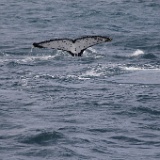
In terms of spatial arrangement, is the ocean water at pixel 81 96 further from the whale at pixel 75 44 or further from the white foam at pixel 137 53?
the whale at pixel 75 44

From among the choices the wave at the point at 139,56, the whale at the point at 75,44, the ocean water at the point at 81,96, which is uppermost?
the whale at the point at 75,44

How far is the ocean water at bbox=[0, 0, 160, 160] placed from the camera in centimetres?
2975

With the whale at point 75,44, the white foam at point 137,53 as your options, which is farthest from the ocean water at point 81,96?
the whale at point 75,44

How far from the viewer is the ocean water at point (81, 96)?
29750 mm

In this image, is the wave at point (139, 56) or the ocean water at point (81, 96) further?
the wave at point (139, 56)

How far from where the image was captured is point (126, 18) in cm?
7000

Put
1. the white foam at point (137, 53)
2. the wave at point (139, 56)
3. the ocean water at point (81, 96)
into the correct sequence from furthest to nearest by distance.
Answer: the white foam at point (137, 53), the wave at point (139, 56), the ocean water at point (81, 96)

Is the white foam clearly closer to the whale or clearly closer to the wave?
the wave

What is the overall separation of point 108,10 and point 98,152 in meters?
46.5

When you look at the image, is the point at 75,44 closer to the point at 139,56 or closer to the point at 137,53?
the point at 139,56

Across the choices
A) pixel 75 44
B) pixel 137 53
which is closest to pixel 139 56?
pixel 137 53

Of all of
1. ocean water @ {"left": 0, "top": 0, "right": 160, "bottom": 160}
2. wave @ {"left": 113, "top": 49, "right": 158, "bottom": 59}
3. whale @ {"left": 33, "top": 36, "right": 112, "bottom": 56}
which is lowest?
ocean water @ {"left": 0, "top": 0, "right": 160, "bottom": 160}

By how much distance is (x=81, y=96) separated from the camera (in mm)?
37438

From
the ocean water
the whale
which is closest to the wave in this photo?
the ocean water
